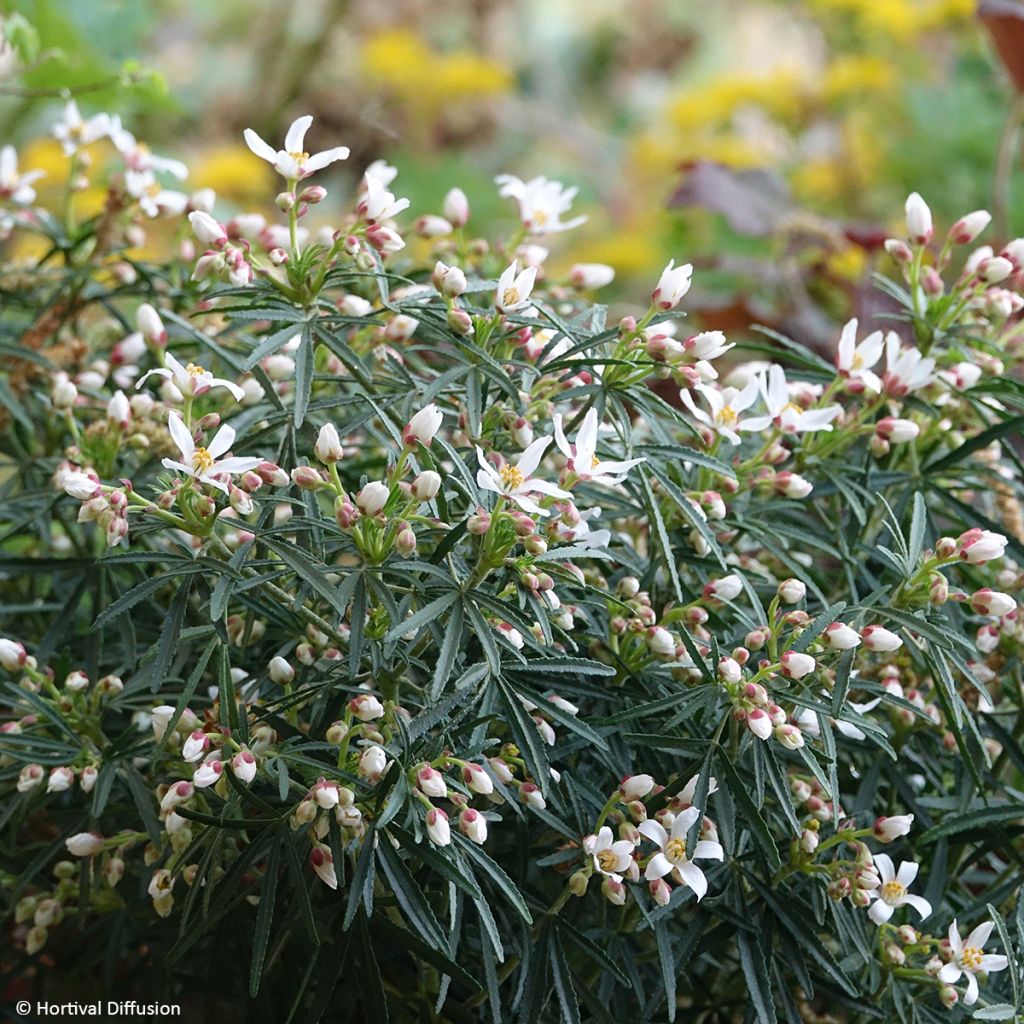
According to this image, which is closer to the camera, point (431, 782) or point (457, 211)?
point (431, 782)

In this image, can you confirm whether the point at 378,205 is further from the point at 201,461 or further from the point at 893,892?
the point at 893,892

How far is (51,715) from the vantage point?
0.80m

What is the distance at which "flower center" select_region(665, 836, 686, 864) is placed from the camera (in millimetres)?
717

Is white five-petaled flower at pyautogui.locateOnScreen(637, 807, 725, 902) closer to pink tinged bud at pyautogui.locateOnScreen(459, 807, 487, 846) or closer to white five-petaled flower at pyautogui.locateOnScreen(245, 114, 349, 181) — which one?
pink tinged bud at pyautogui.locateOnScreen(459, 807, 487, 846)

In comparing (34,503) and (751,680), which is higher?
(34,503)

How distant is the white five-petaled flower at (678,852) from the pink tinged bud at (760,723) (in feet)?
0.21

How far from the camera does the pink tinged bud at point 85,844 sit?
0.78 m

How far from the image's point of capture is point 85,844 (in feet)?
2.56

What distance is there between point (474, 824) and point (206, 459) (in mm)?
256

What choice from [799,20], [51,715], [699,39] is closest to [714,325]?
[51,715]

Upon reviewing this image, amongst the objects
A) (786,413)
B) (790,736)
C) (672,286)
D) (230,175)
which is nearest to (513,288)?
(672,286)

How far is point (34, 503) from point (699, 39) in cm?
477

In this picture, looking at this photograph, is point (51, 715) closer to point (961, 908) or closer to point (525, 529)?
point (525, 529)

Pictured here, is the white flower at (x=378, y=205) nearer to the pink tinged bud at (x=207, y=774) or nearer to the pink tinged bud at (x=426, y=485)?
the pink tinged bud at (x=426, y=485)
